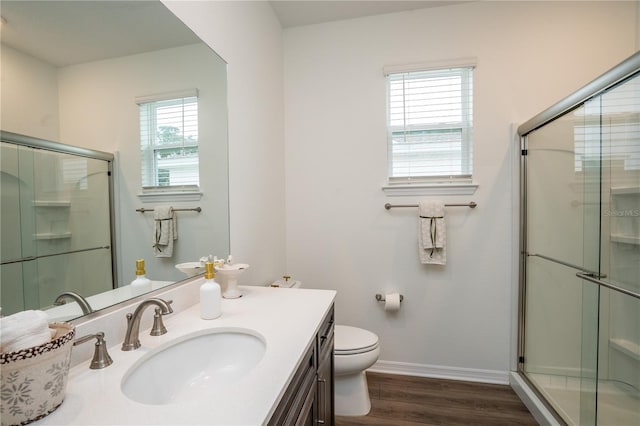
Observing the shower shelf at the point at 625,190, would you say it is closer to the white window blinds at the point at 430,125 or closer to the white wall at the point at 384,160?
the white wall at the point at 384,160

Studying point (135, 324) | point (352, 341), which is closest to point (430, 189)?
point (352, 341)

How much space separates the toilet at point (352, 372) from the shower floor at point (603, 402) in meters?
1.03

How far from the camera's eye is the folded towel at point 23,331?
20.7 inches

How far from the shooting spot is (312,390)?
41.1 inches

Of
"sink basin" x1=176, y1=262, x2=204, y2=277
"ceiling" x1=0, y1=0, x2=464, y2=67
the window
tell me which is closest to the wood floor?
"sink basin" x1=176, y1=262, x2=204, y2=277

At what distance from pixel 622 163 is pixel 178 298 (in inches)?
77.7

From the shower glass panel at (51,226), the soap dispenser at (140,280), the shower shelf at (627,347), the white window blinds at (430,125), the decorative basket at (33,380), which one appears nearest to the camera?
the decorative basket at (33,380)

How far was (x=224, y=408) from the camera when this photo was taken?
0.60m

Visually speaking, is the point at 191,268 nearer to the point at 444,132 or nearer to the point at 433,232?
the point at 433,232

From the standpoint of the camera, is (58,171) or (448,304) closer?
(58,171)

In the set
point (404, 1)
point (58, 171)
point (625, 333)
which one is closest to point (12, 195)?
point (58, 171)

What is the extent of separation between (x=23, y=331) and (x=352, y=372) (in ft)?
5.17

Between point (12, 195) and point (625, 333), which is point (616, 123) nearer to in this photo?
point (625, 333)

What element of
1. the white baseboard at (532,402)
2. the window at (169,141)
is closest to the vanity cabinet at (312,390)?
the window at (169,141)
